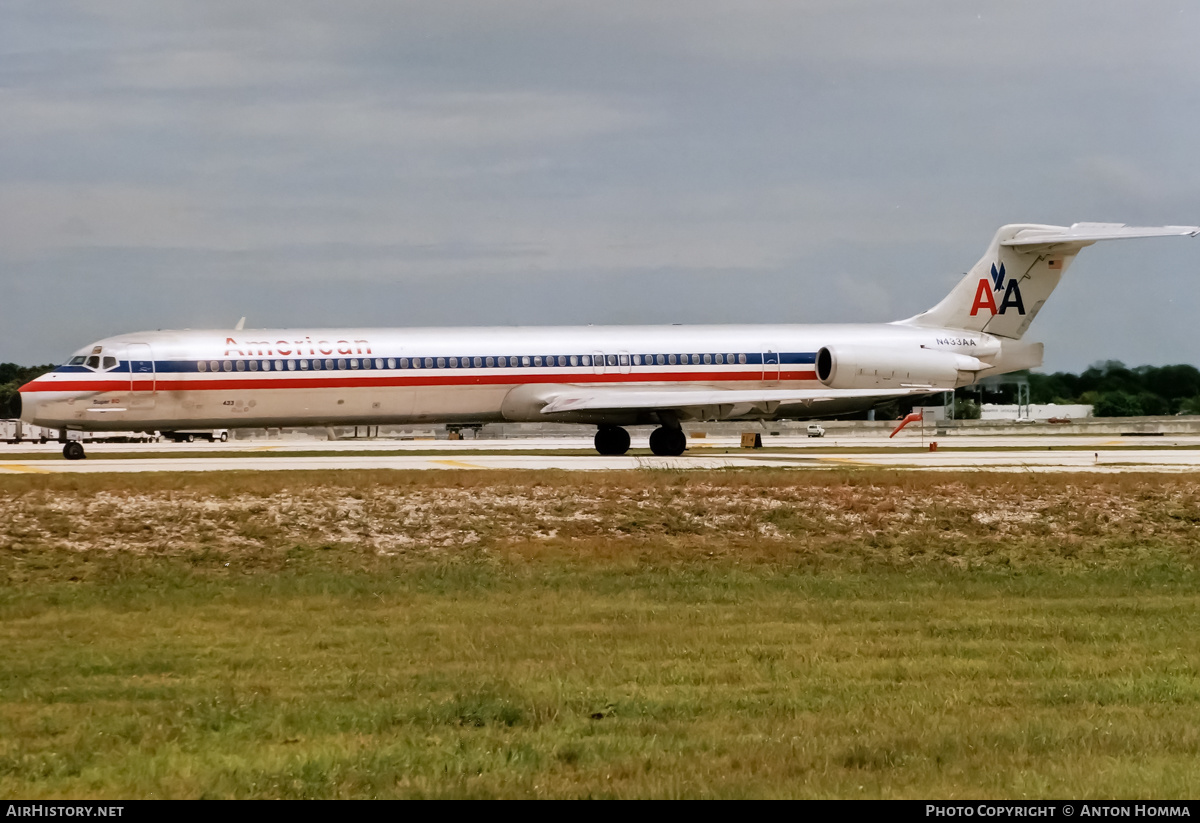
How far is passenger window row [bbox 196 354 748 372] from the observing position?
132 ft

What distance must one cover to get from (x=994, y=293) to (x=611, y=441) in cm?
1376

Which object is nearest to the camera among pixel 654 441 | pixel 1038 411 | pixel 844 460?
pixel 844 460

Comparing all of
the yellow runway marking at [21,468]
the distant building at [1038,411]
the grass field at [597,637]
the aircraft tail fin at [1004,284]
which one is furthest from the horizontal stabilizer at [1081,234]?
the distant building at [1038,411]

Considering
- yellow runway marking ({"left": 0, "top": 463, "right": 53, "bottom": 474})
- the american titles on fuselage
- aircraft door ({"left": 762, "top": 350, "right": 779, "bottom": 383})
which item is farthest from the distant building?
yellow runway marking ({"left": 0, "top": 463, "right": 53, "bottom": 474})

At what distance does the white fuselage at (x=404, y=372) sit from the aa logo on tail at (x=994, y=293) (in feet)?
10.1

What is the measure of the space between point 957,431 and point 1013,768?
211 feet

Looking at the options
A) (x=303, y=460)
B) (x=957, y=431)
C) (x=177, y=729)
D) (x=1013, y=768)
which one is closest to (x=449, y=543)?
(x=177, y=729)

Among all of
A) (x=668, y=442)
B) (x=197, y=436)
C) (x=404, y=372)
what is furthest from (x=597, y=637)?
(x=197, y=436)

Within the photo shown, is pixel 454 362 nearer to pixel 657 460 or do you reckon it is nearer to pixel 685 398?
pixel 685 398

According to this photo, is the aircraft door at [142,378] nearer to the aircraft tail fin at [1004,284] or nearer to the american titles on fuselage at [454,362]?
the american titles on fuselage at [454,362]

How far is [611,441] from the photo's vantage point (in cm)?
4494

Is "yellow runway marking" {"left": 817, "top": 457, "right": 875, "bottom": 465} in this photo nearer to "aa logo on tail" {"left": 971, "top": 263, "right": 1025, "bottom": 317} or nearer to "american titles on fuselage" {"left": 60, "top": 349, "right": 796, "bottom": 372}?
"american titles on fuselage" {"left": 60, "top": 349, "right": 796, "bottom": 372}
